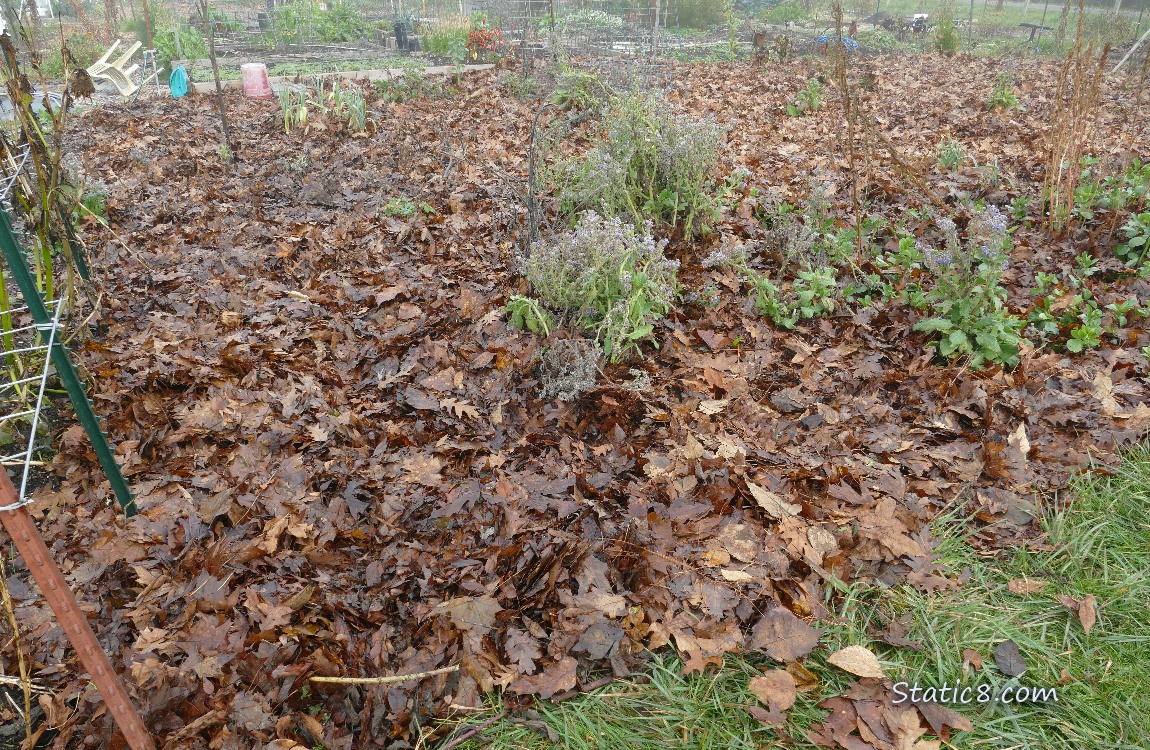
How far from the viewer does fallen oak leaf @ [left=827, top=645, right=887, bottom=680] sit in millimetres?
2086

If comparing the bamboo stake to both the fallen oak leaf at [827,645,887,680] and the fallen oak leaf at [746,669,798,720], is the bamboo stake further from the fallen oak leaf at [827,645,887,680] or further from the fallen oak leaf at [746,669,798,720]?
the fallen oak leaf at [827,645,887,680]

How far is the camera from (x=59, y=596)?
4.51ft

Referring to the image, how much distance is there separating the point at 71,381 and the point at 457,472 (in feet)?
4.65

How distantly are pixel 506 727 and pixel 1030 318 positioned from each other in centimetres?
344

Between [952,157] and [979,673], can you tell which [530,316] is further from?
[952,157]

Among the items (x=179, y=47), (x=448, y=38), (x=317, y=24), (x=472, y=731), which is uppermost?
(x=317, y=24)

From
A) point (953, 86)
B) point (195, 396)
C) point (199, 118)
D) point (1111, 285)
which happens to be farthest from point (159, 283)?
point (953, 86)

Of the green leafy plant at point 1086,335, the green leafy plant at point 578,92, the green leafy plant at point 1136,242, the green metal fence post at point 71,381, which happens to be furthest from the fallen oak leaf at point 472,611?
the green leafy plant at point 578,92

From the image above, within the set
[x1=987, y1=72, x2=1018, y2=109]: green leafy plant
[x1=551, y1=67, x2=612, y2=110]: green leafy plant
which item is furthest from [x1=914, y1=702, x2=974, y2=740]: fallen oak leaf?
[x1=987, y1=72, x2=1018, y2=109]: green leafy plant

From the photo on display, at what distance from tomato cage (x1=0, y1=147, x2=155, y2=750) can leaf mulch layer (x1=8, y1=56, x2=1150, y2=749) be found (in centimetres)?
27

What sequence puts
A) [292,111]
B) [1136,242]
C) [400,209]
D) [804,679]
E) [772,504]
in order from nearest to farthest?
1. [804,679]
2. [772,504]
3. [1136,242]
4. [400,209]
5. [292,111]

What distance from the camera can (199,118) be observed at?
8.12 metres

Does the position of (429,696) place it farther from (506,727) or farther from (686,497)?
(686,497)

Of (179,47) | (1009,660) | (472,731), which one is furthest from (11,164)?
(179,47)
